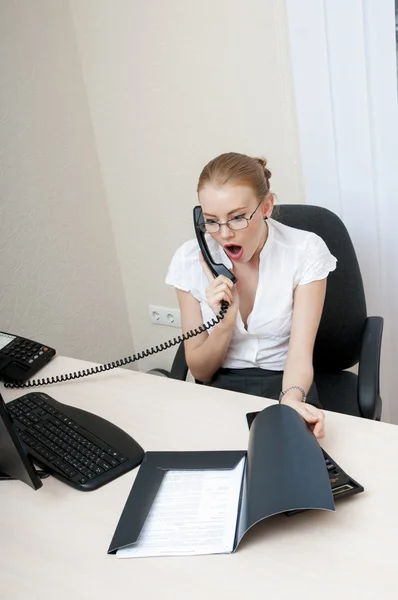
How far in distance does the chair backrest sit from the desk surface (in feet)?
1.44

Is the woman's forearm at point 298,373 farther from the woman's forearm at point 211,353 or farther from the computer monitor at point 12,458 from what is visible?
the computer monitor at point 12,458

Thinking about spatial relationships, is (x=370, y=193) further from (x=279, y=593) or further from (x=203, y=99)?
(x=279, y=593)

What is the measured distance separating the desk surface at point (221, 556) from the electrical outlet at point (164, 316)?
1.21m

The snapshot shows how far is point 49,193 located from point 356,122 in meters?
1.14

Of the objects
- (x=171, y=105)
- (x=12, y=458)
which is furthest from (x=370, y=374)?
(x=171, y=105)

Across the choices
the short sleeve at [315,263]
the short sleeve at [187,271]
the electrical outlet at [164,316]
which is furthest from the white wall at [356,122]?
the electrical outlet at [164,316]

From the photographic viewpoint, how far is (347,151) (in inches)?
70.1

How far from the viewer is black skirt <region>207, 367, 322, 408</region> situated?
1609 millimetres

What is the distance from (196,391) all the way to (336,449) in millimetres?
388

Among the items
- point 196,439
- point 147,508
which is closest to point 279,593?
point 147,508

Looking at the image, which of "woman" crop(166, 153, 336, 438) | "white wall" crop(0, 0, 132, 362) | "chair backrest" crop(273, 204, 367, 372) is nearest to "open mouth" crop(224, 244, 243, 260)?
"woman" crop(166, 153, 336, 438)

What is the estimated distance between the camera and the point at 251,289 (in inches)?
63.2

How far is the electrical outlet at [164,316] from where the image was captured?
8.37ft

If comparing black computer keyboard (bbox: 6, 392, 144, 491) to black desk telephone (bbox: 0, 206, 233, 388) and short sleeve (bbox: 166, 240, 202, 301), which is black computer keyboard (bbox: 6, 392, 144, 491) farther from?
short sleeve (bbox: 166, 240, 202, 301)
